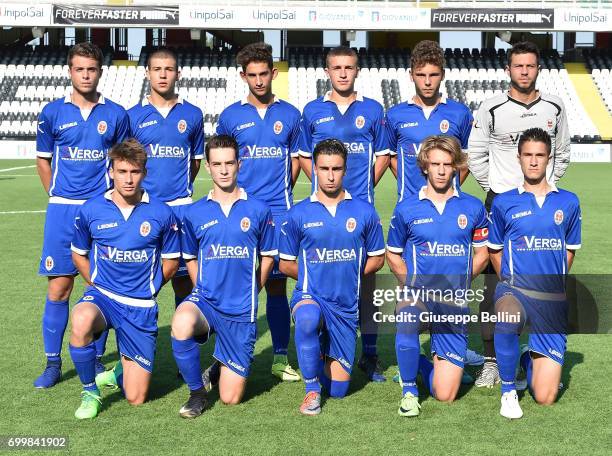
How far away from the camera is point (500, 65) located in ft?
107

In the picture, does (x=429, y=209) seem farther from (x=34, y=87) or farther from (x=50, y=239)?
(x=34, y=87)

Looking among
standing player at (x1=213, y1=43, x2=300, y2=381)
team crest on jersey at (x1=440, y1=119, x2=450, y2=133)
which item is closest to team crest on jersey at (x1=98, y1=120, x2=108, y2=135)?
standing player at (x1=213, y1=43, x2=300, y2=381)

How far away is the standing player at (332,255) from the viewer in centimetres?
516

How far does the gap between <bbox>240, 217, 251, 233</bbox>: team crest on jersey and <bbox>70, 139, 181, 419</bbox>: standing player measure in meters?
0.40

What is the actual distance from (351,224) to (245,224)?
2.01 ft

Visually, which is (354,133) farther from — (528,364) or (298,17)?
(298,17)

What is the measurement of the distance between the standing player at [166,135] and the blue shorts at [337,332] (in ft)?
3.31

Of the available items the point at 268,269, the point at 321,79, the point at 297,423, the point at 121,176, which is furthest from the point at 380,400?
the point at 321,79

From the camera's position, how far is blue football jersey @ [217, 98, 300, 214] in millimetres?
5852

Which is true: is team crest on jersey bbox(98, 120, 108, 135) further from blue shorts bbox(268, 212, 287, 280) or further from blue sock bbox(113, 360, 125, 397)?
blue sock bbox(113, 360, 125, 397)

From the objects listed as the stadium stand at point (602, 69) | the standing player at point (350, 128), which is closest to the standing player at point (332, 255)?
the standing player at point (350, 128)

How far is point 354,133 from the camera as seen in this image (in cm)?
592

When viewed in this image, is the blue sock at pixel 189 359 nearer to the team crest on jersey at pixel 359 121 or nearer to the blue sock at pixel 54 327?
the blue sock at pixel 54 327

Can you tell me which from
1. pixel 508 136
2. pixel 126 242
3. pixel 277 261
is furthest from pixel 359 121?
pixel 126 242
